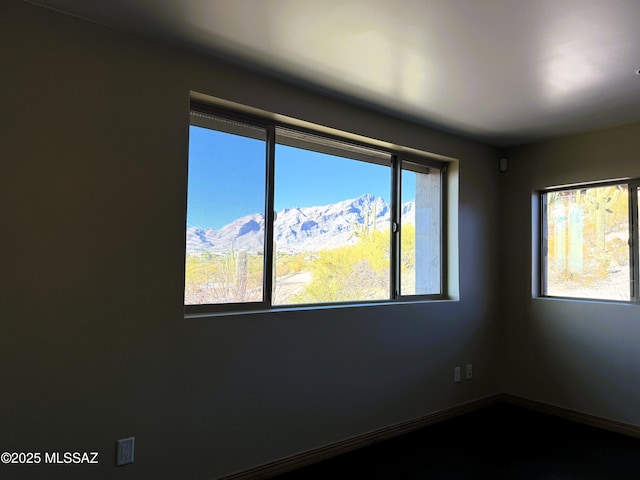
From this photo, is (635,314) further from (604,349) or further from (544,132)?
(544,132)

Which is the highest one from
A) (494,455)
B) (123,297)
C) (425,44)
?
(425,44)

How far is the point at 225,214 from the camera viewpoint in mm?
2617

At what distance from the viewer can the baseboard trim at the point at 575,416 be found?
342 centimetres

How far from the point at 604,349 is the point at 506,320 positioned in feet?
2.74

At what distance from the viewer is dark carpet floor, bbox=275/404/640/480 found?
273 cm

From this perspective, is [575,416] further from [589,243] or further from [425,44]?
[425,44]

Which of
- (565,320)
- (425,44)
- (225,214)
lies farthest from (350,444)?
(425,44)

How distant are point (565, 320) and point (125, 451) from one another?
136 inches

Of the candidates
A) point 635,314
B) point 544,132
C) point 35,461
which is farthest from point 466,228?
point 35,461

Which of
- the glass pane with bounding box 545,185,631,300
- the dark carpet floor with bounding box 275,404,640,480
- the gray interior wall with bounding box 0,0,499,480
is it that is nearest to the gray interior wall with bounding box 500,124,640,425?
the glass pane with bounding box 545,185,631,300

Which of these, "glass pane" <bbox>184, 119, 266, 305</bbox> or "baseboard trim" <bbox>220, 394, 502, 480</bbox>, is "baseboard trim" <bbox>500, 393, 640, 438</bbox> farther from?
"glass pane" <bbox>184, 119, 266, 305</bbox>

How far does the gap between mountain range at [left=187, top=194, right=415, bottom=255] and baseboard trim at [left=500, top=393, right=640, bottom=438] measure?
1939 millimetres

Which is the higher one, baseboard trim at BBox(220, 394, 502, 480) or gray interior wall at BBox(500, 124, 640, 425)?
gray interior wall at BBox(500, 124, 640, 425)

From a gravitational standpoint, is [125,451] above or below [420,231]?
below
